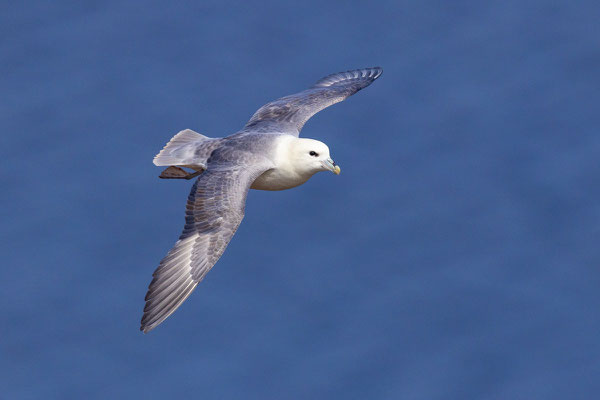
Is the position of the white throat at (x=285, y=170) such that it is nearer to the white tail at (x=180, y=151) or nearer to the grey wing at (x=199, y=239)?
the grey wing at (x=199, y=239)

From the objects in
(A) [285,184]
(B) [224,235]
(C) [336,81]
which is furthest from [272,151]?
(C) [336,81]

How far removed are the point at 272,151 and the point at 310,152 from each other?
40 centimetres

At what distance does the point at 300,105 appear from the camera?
13578 mm

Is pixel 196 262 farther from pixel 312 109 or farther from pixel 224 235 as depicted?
pixel 312 109

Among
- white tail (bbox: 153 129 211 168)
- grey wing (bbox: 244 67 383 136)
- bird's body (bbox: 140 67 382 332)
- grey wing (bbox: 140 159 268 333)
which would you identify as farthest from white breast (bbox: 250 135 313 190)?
grey wing (bbox: 244 67 383 136)

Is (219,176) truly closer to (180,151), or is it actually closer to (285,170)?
(285,170)

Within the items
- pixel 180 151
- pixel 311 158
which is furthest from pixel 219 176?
pixel 180 151

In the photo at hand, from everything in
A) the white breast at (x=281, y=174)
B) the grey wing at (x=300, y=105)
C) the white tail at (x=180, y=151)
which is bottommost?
the white breast at (x=281, y=174)

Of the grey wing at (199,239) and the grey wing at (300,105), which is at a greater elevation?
the grey wing at (300,105)

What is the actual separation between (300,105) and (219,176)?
2299mm

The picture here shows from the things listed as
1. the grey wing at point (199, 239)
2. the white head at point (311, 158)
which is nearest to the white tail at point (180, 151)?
the grey wing at point (199, 239)

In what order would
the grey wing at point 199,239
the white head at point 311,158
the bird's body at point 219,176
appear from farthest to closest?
1. the white head at point 311,158
2. the bird's body at point 219,176
3. the grey wing at point 199,239

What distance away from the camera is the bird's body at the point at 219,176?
11.1 metres

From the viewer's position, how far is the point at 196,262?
11180 millimetres
